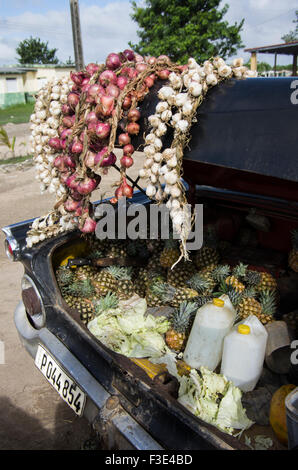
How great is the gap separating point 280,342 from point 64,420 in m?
1.75

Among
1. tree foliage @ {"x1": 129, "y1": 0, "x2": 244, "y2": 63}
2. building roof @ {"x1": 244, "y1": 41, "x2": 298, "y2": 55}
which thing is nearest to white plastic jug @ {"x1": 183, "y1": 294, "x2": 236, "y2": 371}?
building roof @ {"x1": 244, "y1": 41, "x2": 298, "y2": 55}

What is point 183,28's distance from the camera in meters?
24.9

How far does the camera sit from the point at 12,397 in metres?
3.09

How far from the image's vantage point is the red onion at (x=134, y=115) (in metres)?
1.87

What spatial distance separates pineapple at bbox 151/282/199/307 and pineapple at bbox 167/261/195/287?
0.17ft

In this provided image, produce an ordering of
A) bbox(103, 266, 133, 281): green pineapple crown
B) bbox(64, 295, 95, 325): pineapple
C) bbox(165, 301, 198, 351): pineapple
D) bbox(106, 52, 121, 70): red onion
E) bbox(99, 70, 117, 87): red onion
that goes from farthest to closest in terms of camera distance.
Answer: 1. bbox(103, 266, 133, 281): green pineapple crown
2. bbox(64, 295, 95, 325): pineapple
3. bbox(165, 301, 198, 351): pineapple
4. bbox(106, 52, 121, 70): red onion
5. bbox(99, 70, 117, 87): red onion

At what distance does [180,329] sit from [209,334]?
0.29 metres

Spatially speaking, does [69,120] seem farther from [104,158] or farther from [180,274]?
[180,274]

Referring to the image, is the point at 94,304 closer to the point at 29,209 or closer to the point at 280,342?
the point at 280,342

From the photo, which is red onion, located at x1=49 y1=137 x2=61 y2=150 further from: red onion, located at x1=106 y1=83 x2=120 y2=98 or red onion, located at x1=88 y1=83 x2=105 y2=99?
red onion, located at x1=106 y1=83 x2=120 y2=98

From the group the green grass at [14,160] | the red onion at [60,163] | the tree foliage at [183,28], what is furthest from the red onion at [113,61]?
the tree foliage at [183,28]

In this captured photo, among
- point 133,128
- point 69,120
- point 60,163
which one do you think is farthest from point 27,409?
point 133,128

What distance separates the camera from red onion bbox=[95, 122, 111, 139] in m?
1.87

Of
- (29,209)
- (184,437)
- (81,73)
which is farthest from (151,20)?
(184,437)
